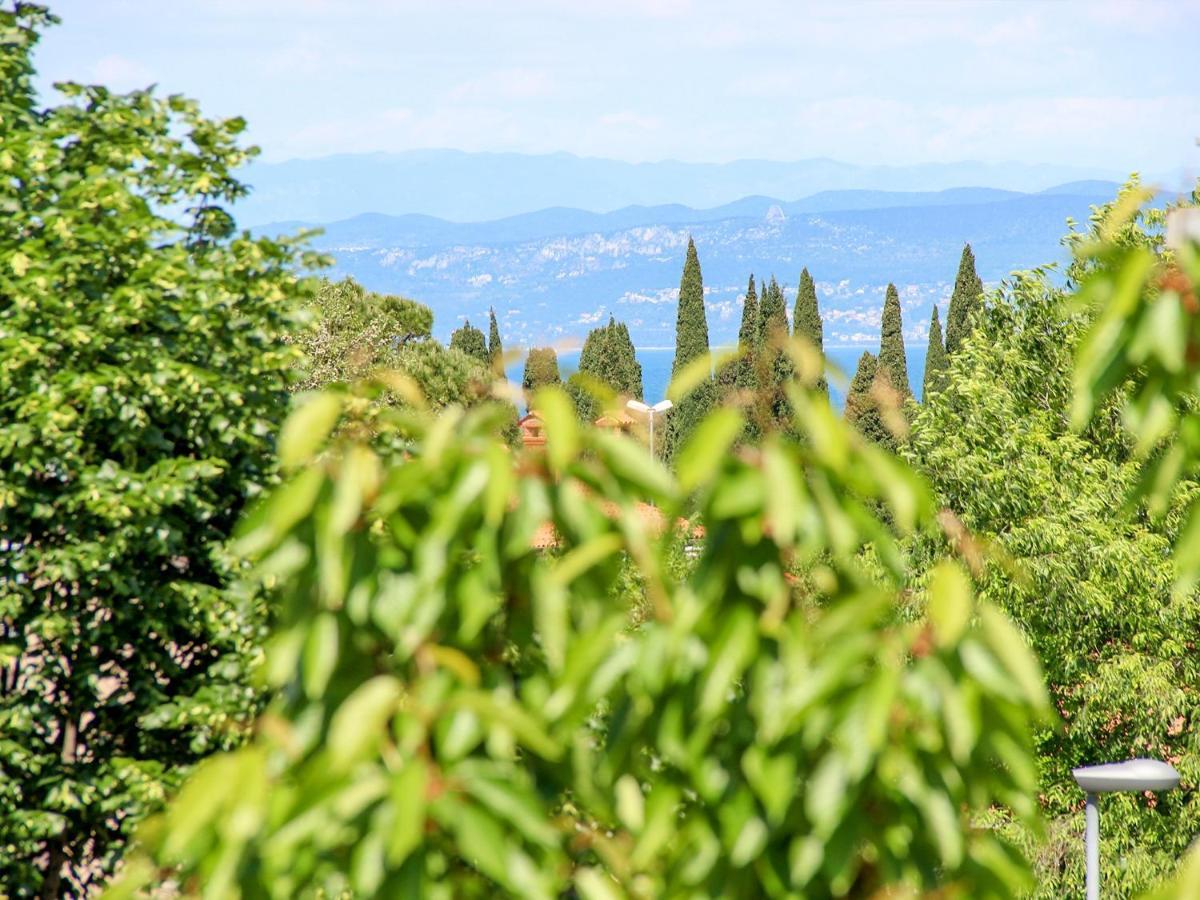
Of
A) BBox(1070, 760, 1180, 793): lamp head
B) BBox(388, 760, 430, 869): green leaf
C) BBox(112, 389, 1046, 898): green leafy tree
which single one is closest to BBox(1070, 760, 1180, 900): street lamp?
BBox(1070, 760, 1180, 793): lamp head

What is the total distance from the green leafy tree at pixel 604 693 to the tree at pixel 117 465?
7.04 m

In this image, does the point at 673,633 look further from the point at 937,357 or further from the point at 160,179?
the point at 937,357

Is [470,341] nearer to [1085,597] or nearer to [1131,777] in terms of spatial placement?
[1085,597]

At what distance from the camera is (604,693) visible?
2.06m

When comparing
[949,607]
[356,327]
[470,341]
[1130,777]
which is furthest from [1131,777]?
[470,341]

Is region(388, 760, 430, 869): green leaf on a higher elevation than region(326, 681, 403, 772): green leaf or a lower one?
lower

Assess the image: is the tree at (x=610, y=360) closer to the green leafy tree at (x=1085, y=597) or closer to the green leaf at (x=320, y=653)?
the green leafy tree at (x=1085, y=597)

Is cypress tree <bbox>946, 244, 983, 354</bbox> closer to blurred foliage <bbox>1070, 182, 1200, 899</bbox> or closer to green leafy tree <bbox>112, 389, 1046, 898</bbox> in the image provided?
blurred foliage <bbox>1070, 182, 1200, 899</bbox>

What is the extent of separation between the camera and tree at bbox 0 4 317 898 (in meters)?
9.17

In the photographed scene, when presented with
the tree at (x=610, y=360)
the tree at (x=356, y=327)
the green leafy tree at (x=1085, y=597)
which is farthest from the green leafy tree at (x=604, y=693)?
the tree at (x=610, y=360)

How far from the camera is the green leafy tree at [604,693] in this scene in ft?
6.22

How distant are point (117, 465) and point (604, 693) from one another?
7.89 meters

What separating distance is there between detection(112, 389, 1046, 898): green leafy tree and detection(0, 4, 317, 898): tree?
7.04 m

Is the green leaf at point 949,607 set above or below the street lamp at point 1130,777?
above
